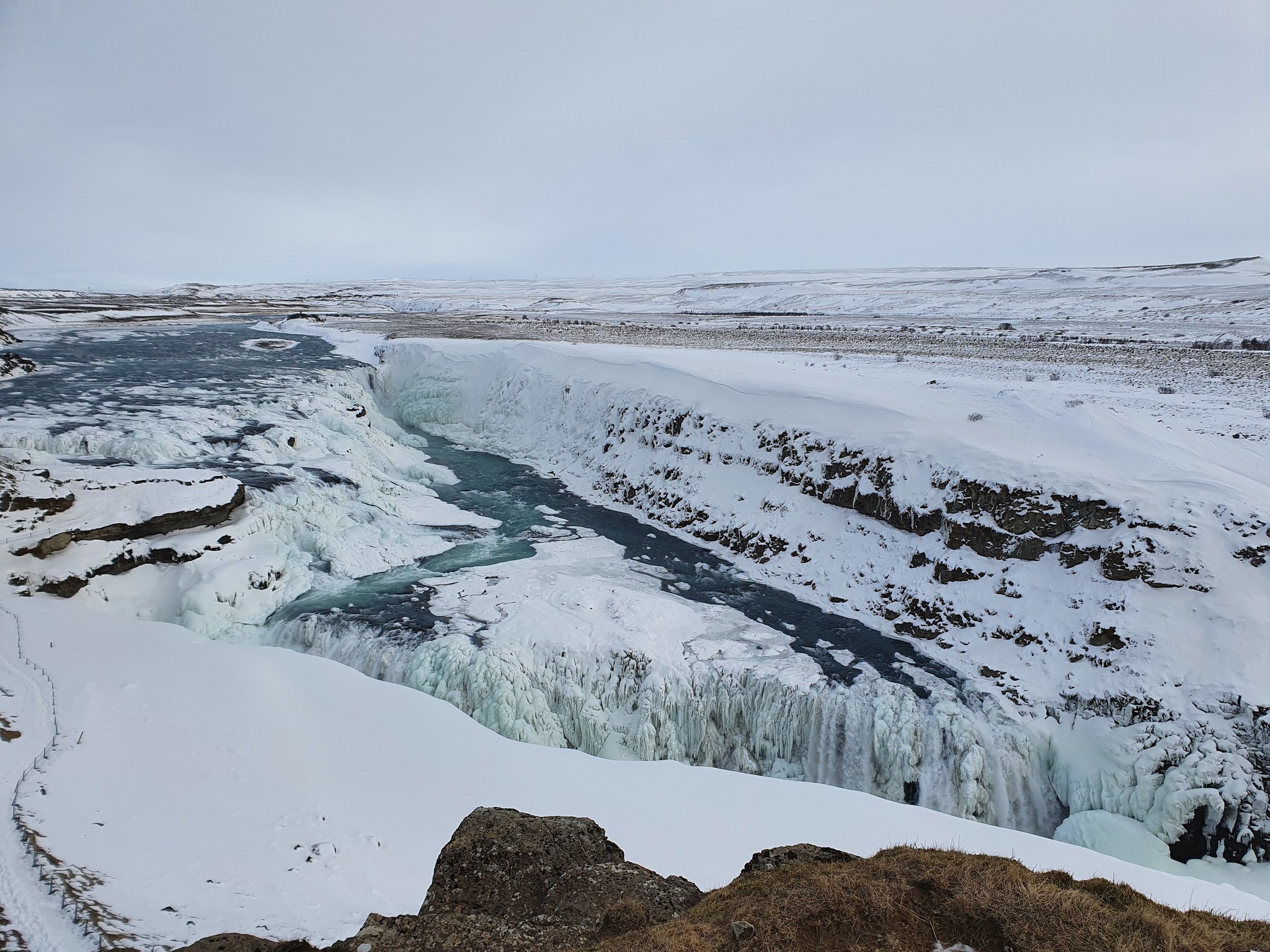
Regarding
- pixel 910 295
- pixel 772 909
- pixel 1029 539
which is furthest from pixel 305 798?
pixel 910 295

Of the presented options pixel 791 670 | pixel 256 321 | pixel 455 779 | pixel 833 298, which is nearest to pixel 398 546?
pixel 455 779

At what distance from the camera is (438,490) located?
22.2 metres

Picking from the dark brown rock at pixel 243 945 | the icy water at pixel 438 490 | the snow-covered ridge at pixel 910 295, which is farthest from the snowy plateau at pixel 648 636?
the snow-covered ridge at pixel 910 295

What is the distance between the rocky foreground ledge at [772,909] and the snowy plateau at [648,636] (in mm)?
1661

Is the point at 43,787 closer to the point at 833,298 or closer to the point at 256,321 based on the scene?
the point at 256,321

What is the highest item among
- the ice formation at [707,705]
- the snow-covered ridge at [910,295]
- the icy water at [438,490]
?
the snow-covered ridge at [910,295]

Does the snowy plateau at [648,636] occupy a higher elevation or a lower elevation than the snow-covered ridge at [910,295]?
lower

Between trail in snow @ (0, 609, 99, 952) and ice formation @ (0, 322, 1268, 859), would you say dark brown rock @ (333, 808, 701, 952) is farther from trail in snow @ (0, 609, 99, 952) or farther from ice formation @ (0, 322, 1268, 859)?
ice formation @ (0, 322, 1268, 859)

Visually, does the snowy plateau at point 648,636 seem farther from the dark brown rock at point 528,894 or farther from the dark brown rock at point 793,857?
the dark brown rock at point 793,857

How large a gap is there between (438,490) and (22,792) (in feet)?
51.0

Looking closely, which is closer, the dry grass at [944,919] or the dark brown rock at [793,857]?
the dry grass at [944,919]

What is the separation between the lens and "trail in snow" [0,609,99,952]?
516 centimetres

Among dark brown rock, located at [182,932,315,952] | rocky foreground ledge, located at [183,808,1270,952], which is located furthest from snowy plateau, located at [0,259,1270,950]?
rocky foreground ledge, located at [183,808,1270,952]

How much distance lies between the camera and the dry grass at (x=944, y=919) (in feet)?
14.0
